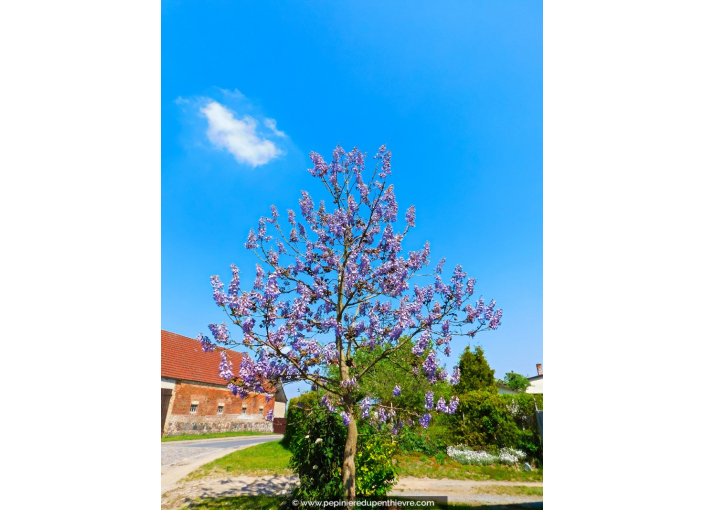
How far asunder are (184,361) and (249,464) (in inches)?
526

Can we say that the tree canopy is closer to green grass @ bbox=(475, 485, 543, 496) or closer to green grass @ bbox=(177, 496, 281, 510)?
green grass @ bbox=(475, 485, 543, 496)

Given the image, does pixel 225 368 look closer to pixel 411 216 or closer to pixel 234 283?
pixel 234 283

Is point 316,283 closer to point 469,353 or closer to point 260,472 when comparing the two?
point 260,472

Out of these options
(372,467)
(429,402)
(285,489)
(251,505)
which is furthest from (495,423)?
(429,402)

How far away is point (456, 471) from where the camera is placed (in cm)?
948

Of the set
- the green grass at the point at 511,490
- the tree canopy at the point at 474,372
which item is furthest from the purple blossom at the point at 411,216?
the tree canopy at the point at 474,372

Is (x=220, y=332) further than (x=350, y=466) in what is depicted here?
No

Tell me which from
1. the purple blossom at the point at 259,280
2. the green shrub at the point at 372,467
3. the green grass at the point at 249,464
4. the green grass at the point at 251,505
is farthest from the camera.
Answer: the green grass at the point at 249,464

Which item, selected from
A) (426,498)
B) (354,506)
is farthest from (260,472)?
(354,506)

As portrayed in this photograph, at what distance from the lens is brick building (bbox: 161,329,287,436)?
18802 mm

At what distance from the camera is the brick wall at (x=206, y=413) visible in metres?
19.0

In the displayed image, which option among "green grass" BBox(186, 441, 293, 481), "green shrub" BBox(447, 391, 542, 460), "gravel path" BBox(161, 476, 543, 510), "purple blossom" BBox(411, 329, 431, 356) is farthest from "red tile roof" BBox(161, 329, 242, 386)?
"purple blossom" BBox(411, 329, 431, 356)

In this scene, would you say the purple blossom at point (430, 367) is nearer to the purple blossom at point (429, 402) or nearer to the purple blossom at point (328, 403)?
the purple blossom at point (429, 402)

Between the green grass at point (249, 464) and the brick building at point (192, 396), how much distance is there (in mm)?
5853
